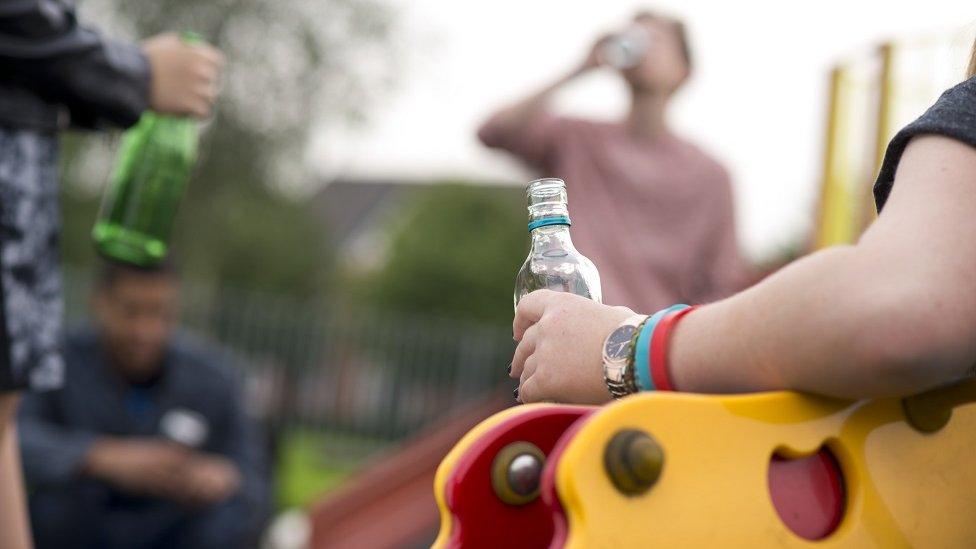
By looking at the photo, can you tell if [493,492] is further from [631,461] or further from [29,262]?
[29,262]

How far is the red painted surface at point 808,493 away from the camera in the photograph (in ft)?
3.08

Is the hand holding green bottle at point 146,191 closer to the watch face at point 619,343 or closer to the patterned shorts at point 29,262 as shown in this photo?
the patterned shorts at point 29,262

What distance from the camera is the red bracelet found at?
0.96 metres

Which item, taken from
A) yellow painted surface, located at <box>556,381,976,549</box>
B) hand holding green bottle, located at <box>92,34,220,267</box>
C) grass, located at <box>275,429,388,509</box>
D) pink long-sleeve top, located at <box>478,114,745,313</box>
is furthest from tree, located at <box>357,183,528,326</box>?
yellow painted surface, located at <box>556,381,976,549</box>

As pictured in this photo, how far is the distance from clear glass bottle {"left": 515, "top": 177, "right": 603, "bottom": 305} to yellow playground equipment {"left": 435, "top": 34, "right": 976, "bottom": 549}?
0.21m

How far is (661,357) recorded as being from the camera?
96cm

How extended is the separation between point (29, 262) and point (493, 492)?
115 centimetres

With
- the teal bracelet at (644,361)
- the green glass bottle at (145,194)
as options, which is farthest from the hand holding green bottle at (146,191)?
the teal bracelet at (644,361)

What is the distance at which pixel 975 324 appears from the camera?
0.85 meters

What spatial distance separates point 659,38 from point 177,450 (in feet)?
7.22

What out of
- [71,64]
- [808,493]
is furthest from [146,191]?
[808,493]

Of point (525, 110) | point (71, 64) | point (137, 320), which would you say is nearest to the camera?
→ point (71, 64)

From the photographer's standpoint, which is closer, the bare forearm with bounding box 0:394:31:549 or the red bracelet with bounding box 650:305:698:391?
the red bracelet with bounding box 650:305:698:391

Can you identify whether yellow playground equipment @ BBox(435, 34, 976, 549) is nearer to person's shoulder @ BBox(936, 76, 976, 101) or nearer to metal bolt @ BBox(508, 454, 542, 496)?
metal bolt @ BBox(508, 454, 542, 496)
